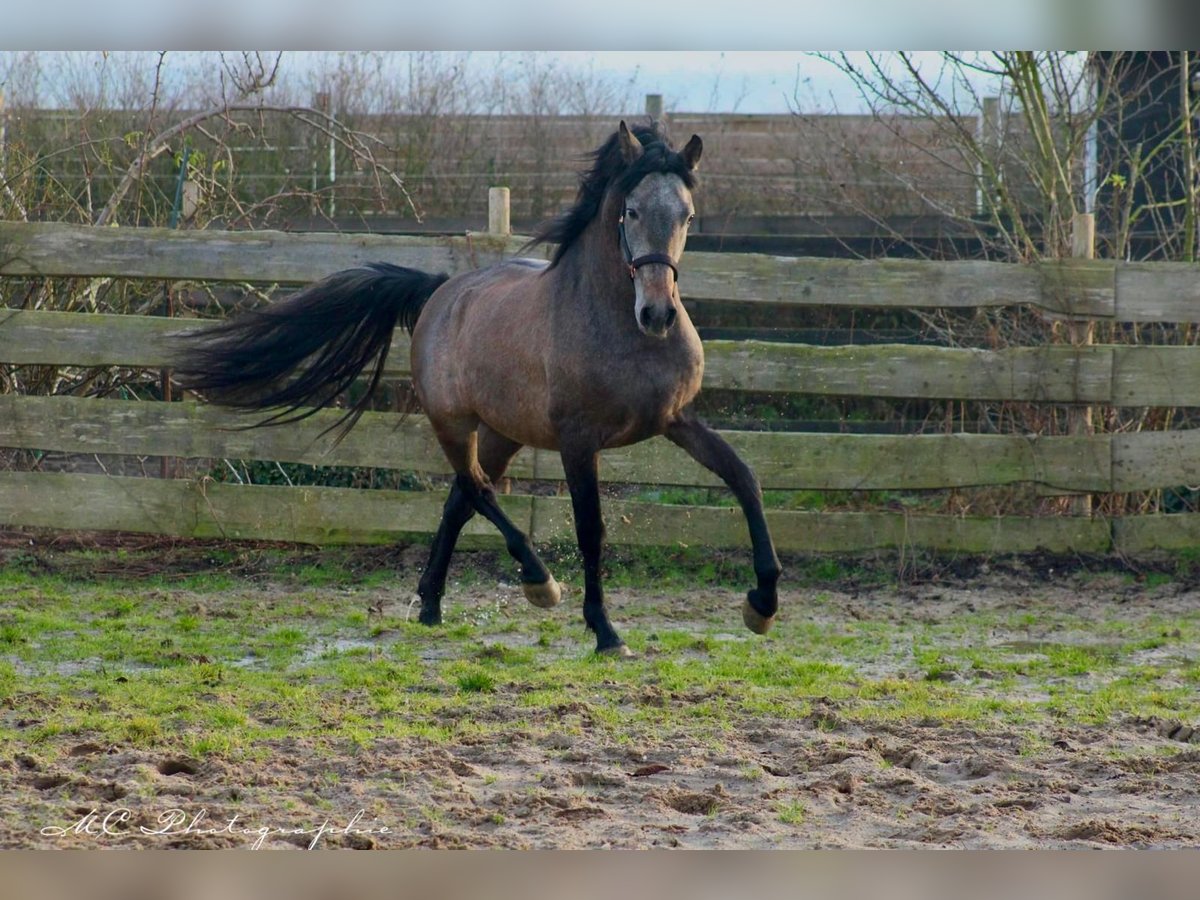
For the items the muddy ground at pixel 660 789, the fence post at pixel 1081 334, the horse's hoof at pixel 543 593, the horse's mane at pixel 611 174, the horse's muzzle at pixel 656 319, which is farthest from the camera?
the fence post at pixel 1081 334

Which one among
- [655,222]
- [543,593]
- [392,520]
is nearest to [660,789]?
[655,222]

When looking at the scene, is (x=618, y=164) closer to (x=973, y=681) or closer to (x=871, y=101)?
(x=973, y=681)

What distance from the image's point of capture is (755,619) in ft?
15.5

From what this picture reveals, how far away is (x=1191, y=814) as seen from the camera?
2963 mm

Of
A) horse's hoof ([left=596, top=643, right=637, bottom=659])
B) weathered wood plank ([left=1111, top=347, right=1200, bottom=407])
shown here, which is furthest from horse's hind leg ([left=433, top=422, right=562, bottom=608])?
weathered wood plank ([left=1111, top=347, right=1200, bottom=407])

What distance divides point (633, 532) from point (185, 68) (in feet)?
17.2

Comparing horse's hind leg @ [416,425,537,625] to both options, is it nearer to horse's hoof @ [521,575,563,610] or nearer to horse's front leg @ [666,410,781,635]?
horse's hoof @ [521,575,563,610]

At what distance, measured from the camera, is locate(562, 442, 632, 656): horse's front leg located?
4934 millimetres

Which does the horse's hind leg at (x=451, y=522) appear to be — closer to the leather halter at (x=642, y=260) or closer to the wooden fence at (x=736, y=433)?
the wooden fence at (x=736, y=433)

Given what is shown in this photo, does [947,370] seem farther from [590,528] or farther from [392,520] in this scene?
[392,520]

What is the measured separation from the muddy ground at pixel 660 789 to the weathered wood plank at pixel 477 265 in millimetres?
3283

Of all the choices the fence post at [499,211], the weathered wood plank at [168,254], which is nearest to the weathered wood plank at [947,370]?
the weathered wood plank at [168,254]

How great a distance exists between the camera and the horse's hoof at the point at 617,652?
16.1ft

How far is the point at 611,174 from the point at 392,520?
2.77 m
